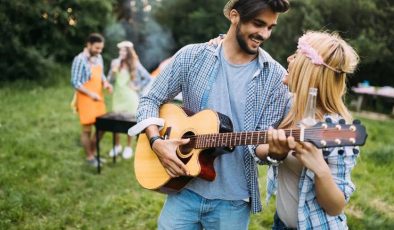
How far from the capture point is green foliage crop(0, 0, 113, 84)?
12.5 meters

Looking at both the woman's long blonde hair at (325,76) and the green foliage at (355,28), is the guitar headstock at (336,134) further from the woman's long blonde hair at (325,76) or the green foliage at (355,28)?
the green foliage at (355,28)

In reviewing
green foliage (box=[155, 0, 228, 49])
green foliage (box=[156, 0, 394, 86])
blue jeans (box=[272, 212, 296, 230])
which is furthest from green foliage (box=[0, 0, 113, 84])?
blue jeans (box=[272, 212, 296, 230])

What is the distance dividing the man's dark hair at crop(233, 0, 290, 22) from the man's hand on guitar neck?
2.56ft

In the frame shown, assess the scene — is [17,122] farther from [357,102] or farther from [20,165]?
[357,102]

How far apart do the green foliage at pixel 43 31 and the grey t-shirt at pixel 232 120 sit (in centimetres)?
1130

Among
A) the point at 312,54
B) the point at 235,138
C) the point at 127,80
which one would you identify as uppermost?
the point at 312,54

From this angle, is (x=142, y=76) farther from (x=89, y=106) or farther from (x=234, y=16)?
(x=234, y=16)

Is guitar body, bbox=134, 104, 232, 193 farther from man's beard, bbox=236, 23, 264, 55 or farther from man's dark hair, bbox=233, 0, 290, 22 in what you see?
man's dark hair, bbox=233, 0, 290, 22

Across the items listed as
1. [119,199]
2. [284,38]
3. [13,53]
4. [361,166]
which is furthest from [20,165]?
[284,38]

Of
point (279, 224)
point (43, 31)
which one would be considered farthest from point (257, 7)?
point (43, 31)

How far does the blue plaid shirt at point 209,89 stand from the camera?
242 centimetres

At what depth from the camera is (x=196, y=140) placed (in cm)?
254

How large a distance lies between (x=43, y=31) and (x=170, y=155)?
12447mm

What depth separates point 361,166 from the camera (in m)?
6.29
